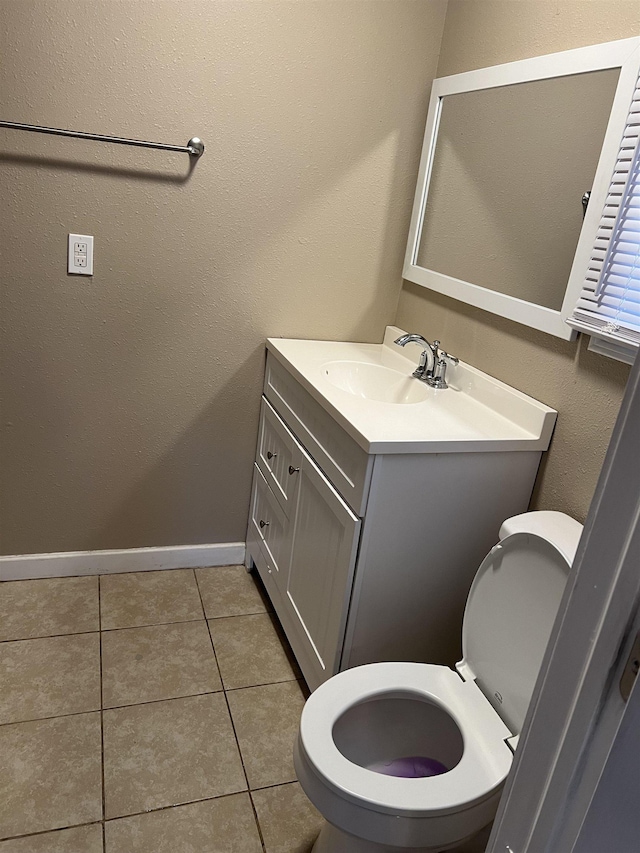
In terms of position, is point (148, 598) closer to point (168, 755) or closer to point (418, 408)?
point (168, 755)

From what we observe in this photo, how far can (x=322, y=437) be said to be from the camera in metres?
1.80

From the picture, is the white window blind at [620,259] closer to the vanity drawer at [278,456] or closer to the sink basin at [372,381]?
the sink basin at [372,381]

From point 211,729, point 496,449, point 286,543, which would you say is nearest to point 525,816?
point 496,449

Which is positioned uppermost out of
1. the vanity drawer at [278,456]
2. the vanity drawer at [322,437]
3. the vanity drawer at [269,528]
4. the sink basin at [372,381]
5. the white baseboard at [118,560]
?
the sink basin at [372,381]

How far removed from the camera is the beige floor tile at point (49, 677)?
1788 millimetres

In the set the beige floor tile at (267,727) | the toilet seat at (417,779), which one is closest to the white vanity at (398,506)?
the beige floor tile at (267,727)

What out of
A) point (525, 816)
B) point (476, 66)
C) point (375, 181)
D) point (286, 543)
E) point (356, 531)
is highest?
point (476, 66)

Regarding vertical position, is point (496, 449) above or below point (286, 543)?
above

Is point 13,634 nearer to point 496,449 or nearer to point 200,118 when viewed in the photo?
point 496,449

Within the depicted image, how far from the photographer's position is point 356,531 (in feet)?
5.13

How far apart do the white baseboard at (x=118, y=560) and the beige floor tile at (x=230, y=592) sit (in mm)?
47

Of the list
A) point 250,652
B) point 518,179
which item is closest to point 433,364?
point 518,179

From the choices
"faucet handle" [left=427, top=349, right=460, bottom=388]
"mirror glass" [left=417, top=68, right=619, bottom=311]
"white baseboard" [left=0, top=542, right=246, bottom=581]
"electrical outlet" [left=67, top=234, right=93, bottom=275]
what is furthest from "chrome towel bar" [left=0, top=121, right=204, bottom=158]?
"white baseboard" [left=0, top=542, right=246, bottom=581]

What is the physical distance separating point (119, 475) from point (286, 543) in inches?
26.0
